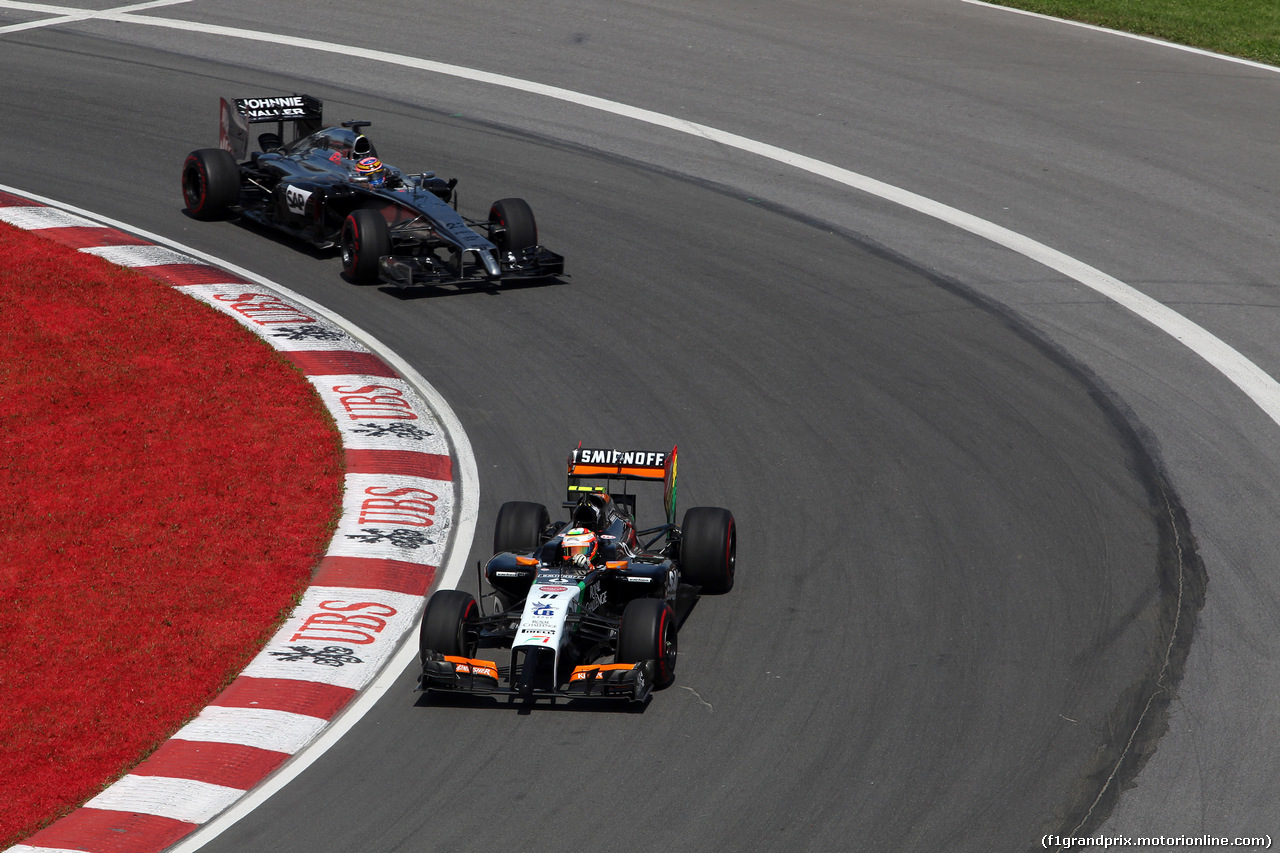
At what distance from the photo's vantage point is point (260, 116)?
68.1ft

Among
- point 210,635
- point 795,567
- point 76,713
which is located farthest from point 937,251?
point 76,713

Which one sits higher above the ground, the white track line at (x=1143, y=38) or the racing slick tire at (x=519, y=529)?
the white track line at (x=1143, y=38)

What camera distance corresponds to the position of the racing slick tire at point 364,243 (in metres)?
18.6

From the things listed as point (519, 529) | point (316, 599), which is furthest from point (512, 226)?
point (316, 599)

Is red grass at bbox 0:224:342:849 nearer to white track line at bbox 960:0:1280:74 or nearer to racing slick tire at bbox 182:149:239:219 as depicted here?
racing slick tire at bbox 182:149:239:219

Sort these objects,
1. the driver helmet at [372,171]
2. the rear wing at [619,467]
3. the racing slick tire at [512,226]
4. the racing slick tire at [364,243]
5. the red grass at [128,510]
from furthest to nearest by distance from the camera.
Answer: the driver helmet at [372,171] < the racing slick tire at [512,226] < the racing slick tire at [364,243] < the rear wing at [619,467] < the red grass at [128,510]

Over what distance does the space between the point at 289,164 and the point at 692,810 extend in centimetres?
1327

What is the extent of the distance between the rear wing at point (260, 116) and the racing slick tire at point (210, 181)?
0.57m

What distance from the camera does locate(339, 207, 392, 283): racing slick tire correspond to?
731 inches

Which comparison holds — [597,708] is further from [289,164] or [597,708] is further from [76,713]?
[289,164]

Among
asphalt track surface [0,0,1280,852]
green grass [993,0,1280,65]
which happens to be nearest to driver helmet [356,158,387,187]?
asphalt track surface [0,0,1280,852]

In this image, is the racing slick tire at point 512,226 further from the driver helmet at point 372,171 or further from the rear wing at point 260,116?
the rear wing at point 260,116

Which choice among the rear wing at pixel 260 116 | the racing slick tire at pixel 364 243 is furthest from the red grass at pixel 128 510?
the rear wing at pixel 260 116

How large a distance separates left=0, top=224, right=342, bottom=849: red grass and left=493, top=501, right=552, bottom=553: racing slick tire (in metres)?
1.83
